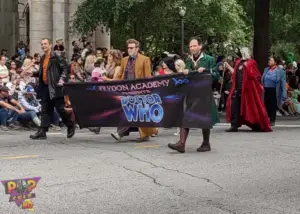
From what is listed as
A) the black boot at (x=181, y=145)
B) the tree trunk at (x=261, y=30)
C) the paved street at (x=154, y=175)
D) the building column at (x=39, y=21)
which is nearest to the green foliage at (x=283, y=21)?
the tree trunk at (x=261, y=30)

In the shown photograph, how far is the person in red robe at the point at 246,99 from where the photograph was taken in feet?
42.4

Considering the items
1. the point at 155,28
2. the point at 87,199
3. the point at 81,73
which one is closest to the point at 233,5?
the point at 155,28

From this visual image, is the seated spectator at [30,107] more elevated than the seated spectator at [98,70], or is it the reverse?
the seated spectator at [98,70]

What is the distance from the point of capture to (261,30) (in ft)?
63.2

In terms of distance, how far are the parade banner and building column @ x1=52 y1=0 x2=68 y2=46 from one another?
44.5 ft

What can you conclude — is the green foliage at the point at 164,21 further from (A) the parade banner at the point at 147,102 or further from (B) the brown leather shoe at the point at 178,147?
(B) the brown leather shoe at the point at 178,147

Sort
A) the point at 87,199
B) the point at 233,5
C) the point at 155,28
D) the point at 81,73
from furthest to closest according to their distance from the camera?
the point at 233,5
the point at 155,28
the point at 81,73
the point at 87,199

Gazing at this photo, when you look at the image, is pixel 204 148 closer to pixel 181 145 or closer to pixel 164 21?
pixel 181 145

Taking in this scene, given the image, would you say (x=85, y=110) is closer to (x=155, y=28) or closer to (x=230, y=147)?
(x=230, y=147)

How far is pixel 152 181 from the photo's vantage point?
725cm

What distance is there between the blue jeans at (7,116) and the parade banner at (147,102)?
3.21 meters

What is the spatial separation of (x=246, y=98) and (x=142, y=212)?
7.49 meters

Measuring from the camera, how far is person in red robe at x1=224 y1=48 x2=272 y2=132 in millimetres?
12938

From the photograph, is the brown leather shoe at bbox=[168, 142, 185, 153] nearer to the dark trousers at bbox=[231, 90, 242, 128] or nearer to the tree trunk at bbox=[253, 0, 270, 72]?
the dark trousers at bbox=[231, 90, 242, 128]
